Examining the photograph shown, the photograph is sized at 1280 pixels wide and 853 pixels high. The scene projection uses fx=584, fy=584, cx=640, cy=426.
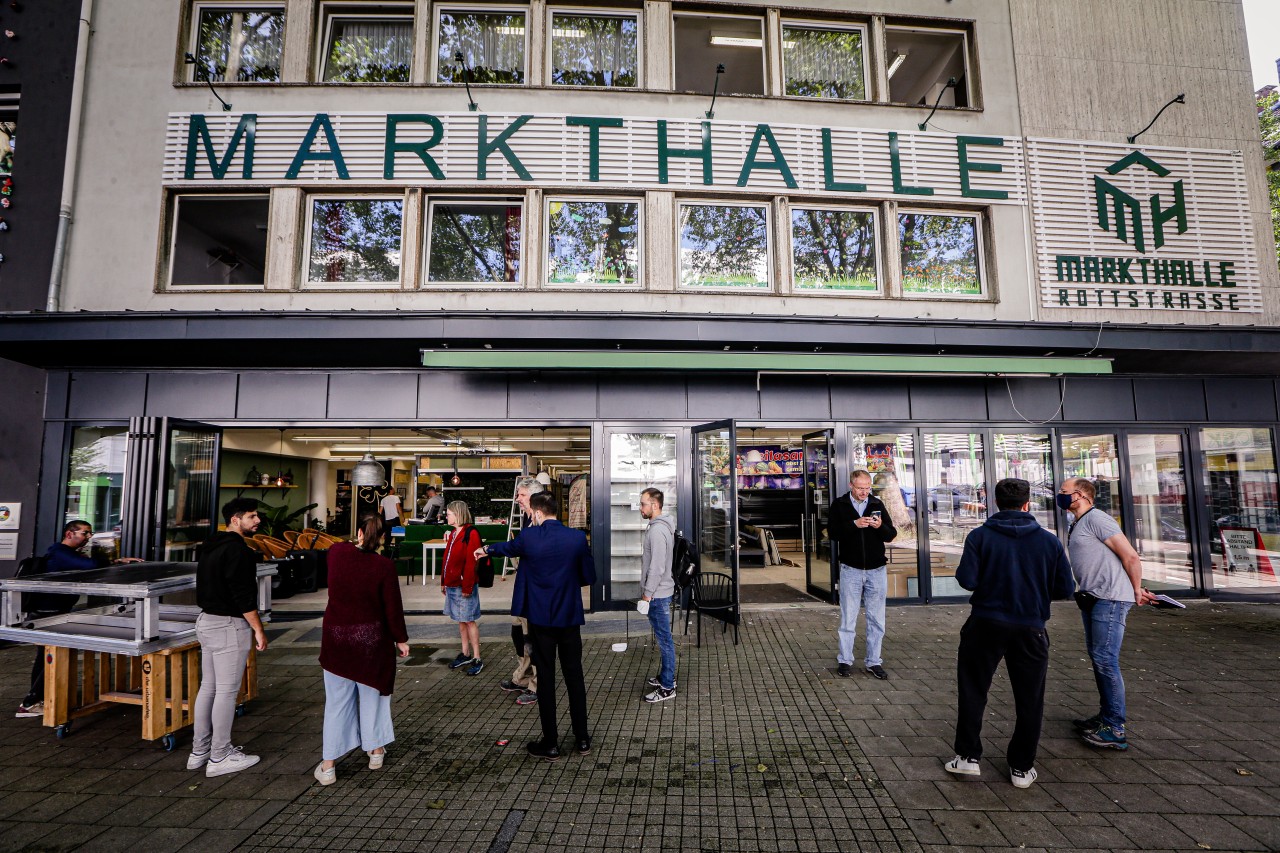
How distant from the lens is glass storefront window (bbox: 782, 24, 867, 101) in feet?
33.5

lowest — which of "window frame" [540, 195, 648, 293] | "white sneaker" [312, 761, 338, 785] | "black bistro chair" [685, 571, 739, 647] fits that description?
"white sneaker" [312, 761, 338, 785]

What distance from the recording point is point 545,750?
427 cm

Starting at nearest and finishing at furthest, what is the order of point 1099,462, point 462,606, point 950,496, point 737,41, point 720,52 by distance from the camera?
point 462,606
point 950,496
point 1099,462
point 737,41
point 720,52

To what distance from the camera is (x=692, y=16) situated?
1008 cm

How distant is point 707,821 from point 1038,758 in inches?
102

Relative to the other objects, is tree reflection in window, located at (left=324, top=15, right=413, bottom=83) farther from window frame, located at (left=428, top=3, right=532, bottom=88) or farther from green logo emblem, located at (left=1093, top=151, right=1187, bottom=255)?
green logo emblem, located at (left=1093, top=151, right=1187, bottom=255)

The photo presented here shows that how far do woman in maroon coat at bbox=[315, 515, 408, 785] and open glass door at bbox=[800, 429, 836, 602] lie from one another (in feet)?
22.8

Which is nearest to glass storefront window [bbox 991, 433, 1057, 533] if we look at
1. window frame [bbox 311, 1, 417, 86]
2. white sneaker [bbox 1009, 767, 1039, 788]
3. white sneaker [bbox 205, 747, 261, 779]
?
white sneaker [bbox 1009, 767, 1039, 788]

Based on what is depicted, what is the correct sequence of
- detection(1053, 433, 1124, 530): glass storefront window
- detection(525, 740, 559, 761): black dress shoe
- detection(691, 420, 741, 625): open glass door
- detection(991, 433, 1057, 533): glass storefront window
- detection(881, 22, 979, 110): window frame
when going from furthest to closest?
detection(881, 22, 979, 110): window frame → detection(1053, 433, 1124, 530): glass storefront window → detection(991, 433, 1057, 533): glass storefront window → detection(691, 420, 741, 625): open glass door → detection(525, 740, 559, 761): black dress shoe

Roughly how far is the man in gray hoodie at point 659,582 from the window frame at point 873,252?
5.46m

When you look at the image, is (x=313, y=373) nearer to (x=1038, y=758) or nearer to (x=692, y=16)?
(x=692, y=16)

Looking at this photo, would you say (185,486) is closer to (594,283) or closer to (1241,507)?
(594,283)

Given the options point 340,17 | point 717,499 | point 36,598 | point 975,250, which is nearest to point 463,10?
point 340,17

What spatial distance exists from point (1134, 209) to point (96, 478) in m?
17.3
